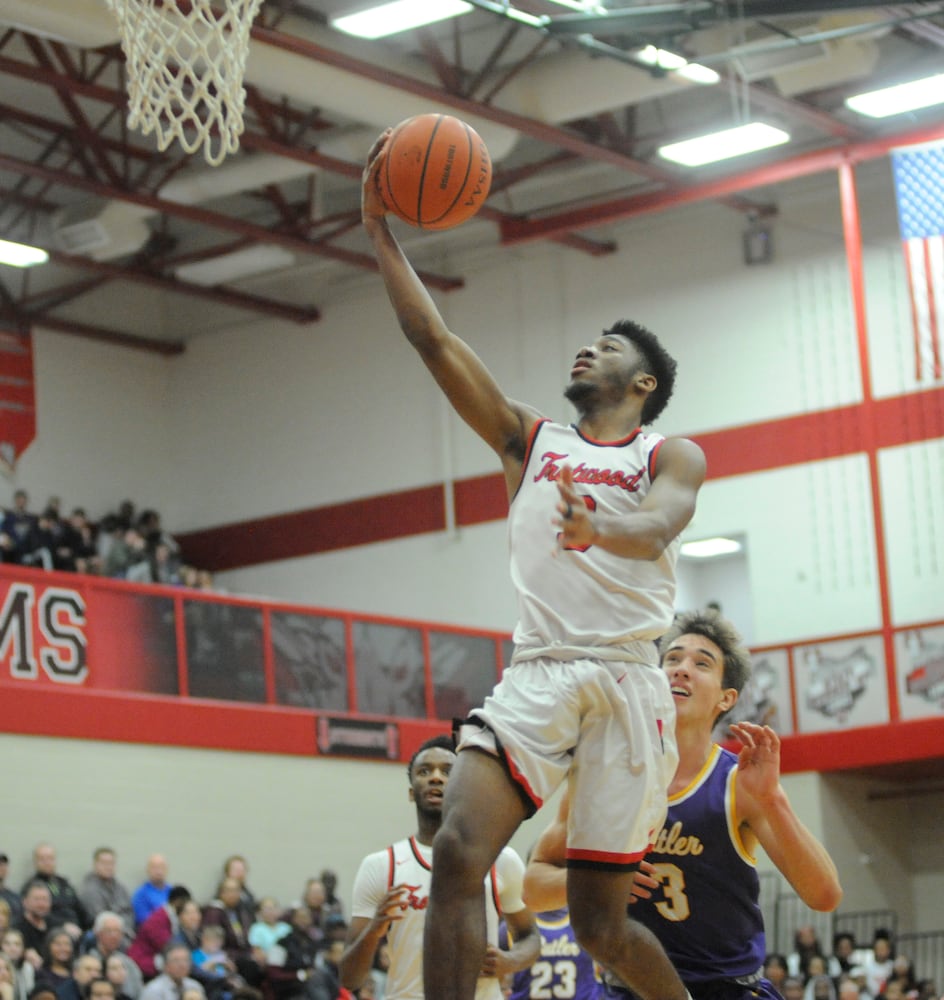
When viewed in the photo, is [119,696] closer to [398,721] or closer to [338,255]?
[398,721]

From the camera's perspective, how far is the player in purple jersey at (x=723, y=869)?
563 cm

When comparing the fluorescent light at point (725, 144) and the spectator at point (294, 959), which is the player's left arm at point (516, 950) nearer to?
the spectator at point (294, 959)

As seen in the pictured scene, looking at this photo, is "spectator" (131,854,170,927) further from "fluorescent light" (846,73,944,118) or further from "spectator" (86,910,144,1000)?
"fluorescent light" (846,73,944,118)

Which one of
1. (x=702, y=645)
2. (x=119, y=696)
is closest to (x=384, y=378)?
(x=119, y=696)

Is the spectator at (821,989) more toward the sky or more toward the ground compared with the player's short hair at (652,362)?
more toward the ground

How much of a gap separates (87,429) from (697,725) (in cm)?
2115

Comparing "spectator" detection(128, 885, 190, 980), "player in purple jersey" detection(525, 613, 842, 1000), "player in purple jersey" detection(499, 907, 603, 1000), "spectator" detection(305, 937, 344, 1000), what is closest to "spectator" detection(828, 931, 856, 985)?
"spectator" detection(305, 937, 344, 1000)

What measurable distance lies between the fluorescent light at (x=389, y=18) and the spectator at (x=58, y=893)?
25.0ft

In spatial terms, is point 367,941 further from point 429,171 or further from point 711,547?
point 711,547

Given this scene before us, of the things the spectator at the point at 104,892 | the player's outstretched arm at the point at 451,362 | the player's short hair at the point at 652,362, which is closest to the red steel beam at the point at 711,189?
the spectator at the point at 104,892

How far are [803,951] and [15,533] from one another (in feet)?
33.2

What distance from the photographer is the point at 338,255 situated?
23766 millimetres

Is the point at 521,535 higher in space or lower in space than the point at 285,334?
lower

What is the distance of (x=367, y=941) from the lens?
25.2 feet
